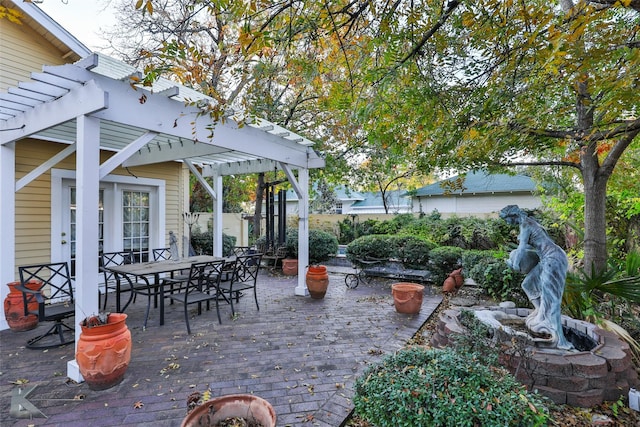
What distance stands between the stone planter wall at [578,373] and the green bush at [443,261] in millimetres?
3749

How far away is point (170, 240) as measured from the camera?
7477mm

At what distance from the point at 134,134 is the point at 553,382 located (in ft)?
21.1

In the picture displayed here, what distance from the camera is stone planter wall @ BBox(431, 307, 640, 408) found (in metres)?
2.50

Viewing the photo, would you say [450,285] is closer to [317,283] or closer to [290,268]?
[317,283]

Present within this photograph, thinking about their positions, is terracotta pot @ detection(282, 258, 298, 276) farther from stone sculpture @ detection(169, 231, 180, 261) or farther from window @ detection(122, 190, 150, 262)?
window @ detection(122, 190, 150, 262)

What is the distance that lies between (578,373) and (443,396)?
5.34ft

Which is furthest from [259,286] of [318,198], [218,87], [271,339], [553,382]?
[318,198]

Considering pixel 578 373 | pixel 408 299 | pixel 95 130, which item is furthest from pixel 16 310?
pixel 578 373

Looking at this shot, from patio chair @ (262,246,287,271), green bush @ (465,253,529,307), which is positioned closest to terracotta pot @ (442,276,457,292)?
green bush @ (465,253,529,307)

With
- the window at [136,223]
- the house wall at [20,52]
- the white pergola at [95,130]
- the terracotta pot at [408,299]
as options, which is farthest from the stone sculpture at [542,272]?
the house wall at [20,52]

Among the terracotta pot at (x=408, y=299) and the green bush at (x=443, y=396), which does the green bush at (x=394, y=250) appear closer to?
the terracotta pot at (x=408, y=299)

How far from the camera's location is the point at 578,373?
2.53m

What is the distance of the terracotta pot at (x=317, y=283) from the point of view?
5.77 meters

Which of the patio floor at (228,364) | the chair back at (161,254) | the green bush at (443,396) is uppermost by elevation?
the chair back at (161,254)
